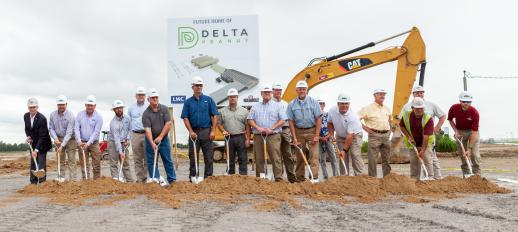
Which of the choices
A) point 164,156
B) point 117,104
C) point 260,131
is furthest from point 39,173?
point 260,131

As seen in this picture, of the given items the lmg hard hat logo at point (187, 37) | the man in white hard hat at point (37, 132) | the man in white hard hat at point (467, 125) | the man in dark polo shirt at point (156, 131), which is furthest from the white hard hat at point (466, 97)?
the lmg hard hat logo at point (187, 37)

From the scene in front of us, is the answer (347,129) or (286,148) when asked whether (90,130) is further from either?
(347,129)

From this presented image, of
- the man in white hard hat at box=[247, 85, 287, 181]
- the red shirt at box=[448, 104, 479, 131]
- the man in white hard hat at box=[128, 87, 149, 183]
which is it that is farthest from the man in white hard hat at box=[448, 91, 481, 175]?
the man in white hard hat at box=[128, 87, 149, 183]

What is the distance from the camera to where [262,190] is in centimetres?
870

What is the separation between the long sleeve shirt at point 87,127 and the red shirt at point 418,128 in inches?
231

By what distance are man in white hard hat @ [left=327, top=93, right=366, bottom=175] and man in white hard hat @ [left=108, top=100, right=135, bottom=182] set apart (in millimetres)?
3938

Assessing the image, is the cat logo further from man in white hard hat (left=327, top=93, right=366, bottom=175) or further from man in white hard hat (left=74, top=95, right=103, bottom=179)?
man in white hard hat (left=74, top=95, right=103, bottom=179)

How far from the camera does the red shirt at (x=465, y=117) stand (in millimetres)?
10336

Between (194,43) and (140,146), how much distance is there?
1106 centimetres

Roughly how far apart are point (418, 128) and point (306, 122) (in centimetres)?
198

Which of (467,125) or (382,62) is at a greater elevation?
(382,62)

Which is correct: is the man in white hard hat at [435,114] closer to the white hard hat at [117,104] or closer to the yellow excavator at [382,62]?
the white hard hat at [117,104]

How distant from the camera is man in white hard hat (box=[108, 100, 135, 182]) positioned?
1052 cm

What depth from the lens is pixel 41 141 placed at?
10562mm
